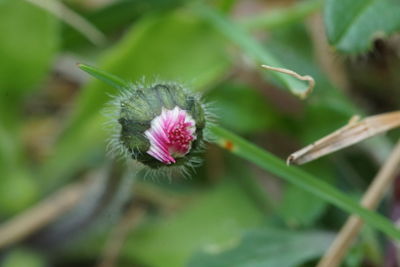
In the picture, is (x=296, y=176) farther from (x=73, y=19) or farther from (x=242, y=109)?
(x=73, y=19)

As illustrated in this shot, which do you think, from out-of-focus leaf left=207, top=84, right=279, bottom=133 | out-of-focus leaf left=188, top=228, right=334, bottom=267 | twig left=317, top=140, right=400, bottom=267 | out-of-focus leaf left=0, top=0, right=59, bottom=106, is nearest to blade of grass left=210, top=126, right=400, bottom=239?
twig left=317, top=140, right=400, bottom=267

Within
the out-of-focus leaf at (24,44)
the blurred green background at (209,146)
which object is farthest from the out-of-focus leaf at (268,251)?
the out-of-focus leaf at (24,44)

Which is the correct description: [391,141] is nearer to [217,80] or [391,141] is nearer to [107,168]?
[217,80]

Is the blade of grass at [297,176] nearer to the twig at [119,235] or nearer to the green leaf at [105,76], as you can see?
the green leaf at [105,76]

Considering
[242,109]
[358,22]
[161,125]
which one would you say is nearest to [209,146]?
[242,109]

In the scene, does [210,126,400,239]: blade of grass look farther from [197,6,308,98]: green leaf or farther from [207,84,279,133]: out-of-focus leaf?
[207,84,279,133]: out-of-focus leaf

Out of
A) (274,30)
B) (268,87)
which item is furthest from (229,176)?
(274,30)
